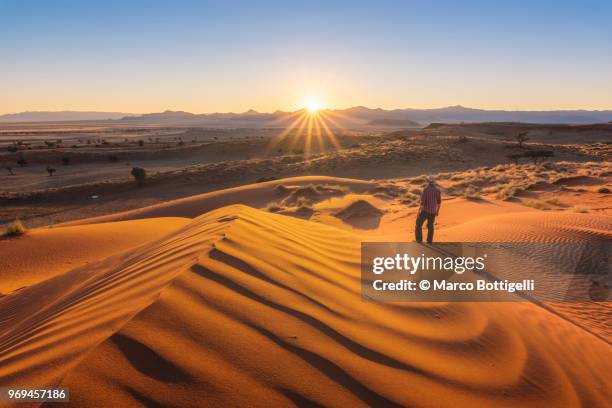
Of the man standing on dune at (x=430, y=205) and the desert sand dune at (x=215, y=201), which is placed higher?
the man standing on dune at (x=430, y=205)

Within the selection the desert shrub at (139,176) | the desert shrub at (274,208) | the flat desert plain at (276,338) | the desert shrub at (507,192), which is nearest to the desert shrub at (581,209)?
the desert shrub at (507,192)

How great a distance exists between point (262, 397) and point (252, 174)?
27.4 metres

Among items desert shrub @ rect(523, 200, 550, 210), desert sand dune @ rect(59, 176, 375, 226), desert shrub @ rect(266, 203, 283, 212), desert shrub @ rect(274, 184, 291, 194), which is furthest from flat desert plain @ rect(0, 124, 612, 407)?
desert shrub @ rect(274, 184, 291, 194)

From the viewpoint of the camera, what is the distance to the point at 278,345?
8.43ft

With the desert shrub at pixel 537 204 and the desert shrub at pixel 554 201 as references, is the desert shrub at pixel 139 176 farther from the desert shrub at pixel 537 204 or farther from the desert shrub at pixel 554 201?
the desert shrub at pixel 554 201

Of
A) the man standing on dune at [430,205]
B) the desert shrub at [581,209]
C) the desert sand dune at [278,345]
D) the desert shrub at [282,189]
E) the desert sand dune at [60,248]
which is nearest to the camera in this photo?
the desert sand dune at [278,345]

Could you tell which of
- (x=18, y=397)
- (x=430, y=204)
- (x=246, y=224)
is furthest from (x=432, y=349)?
(x=430, y=204)

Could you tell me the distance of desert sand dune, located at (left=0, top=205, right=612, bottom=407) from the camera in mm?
2125

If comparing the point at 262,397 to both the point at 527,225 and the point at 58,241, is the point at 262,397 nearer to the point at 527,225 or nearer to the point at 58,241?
the point at 527,225

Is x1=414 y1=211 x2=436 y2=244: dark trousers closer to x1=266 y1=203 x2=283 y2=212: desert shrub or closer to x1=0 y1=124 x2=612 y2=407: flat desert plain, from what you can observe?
x1=0 y1=124 x2=612 y2=407: flat desert plain

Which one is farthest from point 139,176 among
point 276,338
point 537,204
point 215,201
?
point 276,338

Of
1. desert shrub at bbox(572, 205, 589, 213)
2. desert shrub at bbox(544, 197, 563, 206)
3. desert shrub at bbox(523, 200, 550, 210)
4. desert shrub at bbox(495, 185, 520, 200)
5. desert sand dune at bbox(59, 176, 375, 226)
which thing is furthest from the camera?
desert sand dune at bbox(59, 176, 375, 226)

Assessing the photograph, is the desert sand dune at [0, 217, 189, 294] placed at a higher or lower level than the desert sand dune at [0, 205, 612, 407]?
lower

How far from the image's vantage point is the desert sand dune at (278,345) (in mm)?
2125
